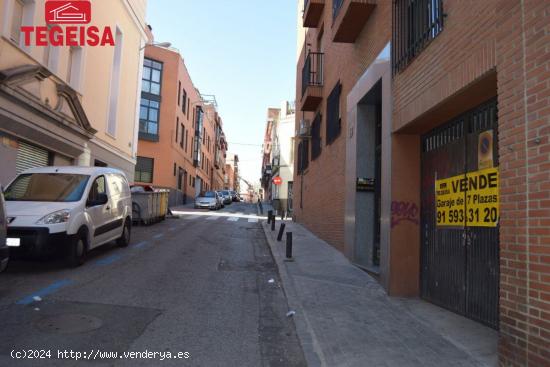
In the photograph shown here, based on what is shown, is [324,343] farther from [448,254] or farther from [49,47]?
[49,47]

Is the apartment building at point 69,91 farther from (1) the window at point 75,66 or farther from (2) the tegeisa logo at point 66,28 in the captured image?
(2) the tegeisa logo at point 66,28

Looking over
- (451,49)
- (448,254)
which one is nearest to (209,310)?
(448,254)

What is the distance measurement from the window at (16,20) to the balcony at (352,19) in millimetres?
9247

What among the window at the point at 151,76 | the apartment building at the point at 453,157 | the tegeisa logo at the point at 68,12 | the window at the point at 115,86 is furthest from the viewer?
the window at the point at 151,76

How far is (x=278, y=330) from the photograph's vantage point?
5.32 m

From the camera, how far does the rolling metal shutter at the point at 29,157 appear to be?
13.1m

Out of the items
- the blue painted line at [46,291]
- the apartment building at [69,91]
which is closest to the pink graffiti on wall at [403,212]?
the blue painted line at [46,291]

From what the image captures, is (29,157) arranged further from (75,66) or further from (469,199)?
(469,199)

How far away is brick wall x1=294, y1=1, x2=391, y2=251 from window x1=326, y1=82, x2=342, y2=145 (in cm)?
22

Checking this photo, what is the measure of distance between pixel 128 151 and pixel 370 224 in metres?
Answer: 17.7

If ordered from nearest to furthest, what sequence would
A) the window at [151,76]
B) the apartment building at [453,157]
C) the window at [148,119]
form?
the apartment building at [453,157], the window at [148,119], the window at [151,76]

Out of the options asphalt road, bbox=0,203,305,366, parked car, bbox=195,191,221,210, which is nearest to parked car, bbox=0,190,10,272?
asphalt road, bbox=0,203,305,366

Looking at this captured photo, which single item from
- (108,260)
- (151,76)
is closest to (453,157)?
(108,260)

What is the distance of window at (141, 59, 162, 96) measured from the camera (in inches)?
1362
